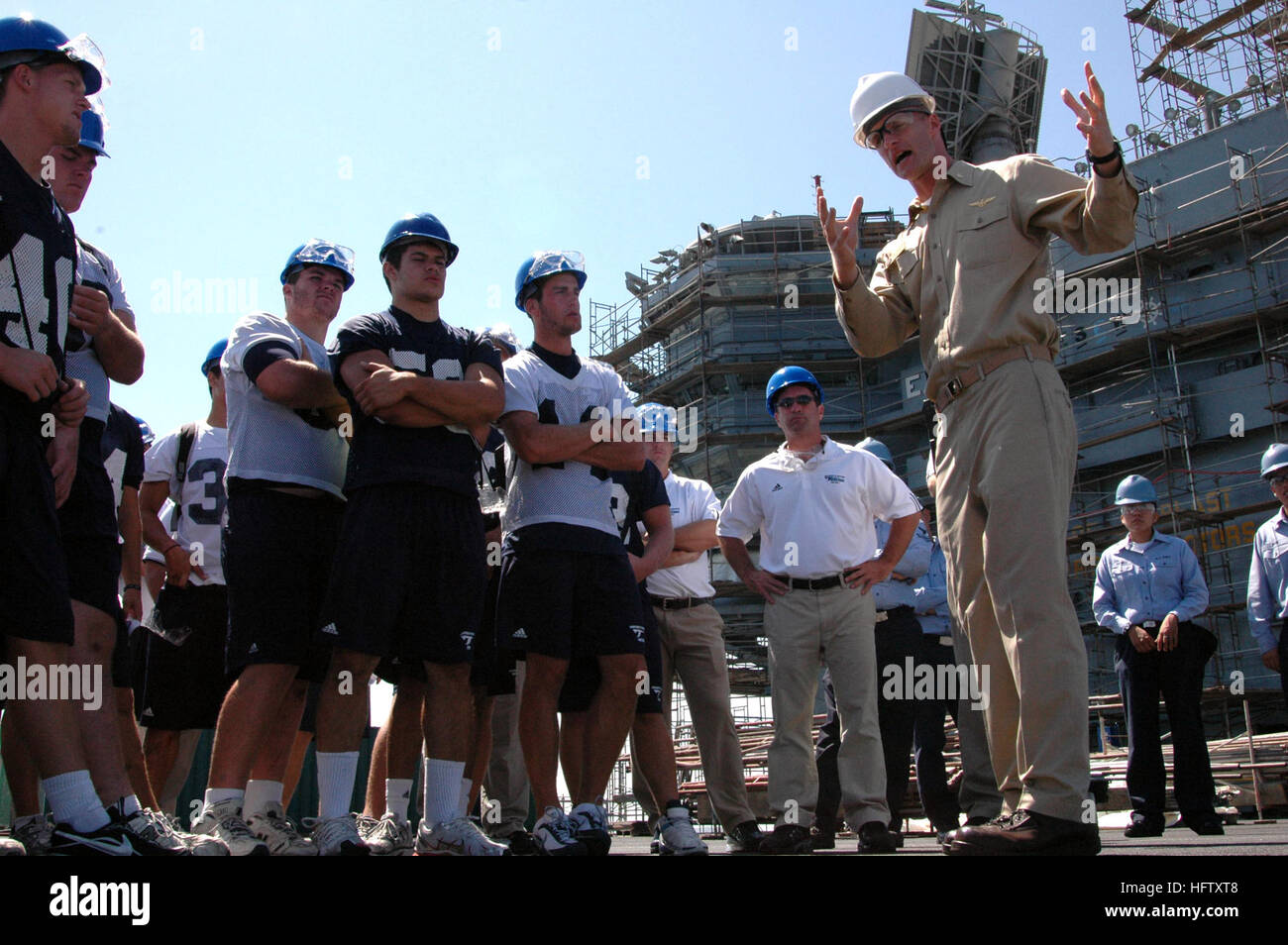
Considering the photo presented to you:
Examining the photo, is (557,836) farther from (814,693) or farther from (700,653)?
(700,653)

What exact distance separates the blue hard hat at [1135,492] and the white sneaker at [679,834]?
4.23 metres

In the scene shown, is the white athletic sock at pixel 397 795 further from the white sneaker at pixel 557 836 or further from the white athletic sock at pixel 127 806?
the white athletic sock at pixel 127 806

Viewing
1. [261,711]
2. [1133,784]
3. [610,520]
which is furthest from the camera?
[1133,784]

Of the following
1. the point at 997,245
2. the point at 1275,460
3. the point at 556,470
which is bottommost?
the point at 556,470

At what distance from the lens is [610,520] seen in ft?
13.1

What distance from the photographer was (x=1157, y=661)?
609 centimetres

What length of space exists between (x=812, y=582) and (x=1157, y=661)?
2.44m

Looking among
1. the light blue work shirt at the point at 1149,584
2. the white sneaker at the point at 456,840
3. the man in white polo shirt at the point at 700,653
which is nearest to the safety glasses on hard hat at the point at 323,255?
the man in white polo shirt at the point at 700,653

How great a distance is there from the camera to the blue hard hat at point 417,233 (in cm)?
378

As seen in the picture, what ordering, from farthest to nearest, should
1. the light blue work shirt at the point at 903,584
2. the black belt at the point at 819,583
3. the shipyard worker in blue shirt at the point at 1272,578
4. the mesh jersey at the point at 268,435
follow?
the light blue work shirt at the point at 903,584
the shipyard worker in blue shirt at the point at 1272,578
the black belt at the point at 819,583
the mesh jersey at the point at 268,435

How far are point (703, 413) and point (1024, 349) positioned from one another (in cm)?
2938

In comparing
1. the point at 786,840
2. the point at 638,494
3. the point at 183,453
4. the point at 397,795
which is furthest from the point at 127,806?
the point at 786,840
